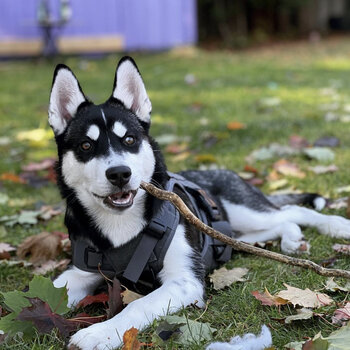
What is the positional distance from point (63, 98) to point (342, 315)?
1816 mm

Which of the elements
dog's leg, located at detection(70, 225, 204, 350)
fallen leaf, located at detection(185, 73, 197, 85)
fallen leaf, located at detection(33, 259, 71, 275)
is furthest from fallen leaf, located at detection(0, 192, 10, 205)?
fallen leaf, located at detection(185, 73, 197, 85)

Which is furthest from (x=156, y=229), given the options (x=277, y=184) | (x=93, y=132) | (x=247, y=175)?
(x=247, y=175)

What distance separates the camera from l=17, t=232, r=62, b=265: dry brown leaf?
360cm

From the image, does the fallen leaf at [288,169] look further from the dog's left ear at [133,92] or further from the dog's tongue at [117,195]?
the dog's tongue at [117,195]

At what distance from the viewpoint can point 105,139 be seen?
2859 mm

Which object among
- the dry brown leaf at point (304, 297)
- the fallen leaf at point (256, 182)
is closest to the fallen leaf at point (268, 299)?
the dry brown leaf at point (304, 297)

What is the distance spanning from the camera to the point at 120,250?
291 centimetres

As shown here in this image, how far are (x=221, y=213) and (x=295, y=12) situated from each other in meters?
19.4

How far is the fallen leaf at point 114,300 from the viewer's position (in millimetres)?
2678

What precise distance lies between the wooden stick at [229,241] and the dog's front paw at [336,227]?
1.00 meters

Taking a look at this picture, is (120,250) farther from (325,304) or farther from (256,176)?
(256,176)

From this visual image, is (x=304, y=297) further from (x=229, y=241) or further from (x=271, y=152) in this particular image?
(x=271, y=152)

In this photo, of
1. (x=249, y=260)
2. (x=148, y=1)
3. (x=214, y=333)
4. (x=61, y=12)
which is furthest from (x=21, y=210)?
(x=148, y=1)

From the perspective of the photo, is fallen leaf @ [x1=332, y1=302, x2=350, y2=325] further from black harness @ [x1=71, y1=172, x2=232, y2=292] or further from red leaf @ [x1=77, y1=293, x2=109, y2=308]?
red leaf @ [x1=77, y1=293, x2=109, y2=308]
